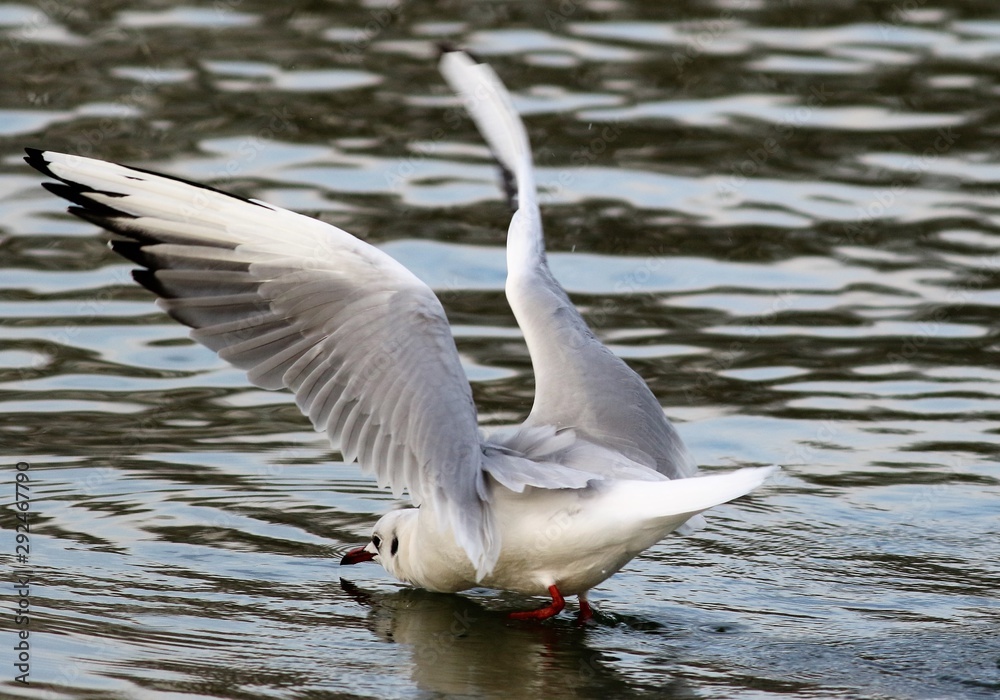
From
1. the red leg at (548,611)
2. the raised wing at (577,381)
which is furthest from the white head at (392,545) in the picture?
the raised wing at (577,381)

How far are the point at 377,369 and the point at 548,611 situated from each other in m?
1.20

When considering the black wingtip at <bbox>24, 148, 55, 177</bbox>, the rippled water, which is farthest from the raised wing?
the black wingtip at <bbox>24, 148, 55, 177</bbox>

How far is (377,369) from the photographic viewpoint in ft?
19.3

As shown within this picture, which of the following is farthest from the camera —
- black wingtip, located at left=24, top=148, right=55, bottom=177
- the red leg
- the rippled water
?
the red leg

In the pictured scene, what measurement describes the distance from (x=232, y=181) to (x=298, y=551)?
499 centimetres

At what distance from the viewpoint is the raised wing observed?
6.54 m

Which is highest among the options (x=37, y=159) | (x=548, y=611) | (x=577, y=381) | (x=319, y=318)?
(x=37, y=159)

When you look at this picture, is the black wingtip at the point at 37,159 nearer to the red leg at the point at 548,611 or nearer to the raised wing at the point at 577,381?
the raised wing at the point at 577,381

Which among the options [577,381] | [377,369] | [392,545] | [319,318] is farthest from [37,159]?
[577,381]

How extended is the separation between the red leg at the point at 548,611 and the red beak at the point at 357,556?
65cm

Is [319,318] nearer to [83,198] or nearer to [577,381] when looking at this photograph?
[83,198]

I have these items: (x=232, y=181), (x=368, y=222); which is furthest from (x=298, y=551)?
(x=232, y=181)

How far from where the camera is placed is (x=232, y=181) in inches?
446

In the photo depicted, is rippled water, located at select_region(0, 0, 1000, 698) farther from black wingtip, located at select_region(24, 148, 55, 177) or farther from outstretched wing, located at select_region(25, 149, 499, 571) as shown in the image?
black wingtip, located at select_region(24, 148, 55, 177)
